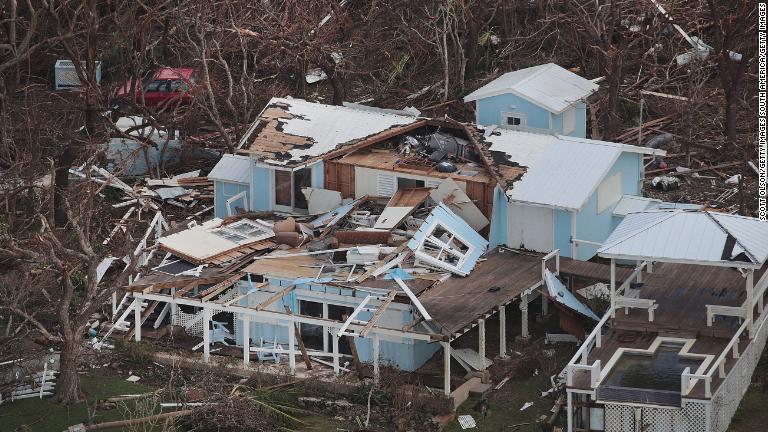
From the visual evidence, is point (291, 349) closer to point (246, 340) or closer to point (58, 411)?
point (246, 340)

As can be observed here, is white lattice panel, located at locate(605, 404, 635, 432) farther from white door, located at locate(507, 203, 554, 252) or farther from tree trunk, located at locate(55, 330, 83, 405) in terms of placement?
tree trunk, located at locate(55, 330, 83, 405)

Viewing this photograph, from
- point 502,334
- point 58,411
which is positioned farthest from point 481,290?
point 58,411

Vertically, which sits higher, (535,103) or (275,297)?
(535,103)

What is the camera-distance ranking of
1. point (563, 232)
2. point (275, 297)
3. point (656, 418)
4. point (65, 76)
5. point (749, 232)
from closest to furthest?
point (656, 418) → point (749, 232) → point (275, 297) → point (563, 232) → point (65, 76)

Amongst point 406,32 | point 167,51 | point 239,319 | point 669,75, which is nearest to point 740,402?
point 239,319

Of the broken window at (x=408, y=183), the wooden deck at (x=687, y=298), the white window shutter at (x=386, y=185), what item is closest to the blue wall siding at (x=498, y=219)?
the broken window at (x=408, y=183)

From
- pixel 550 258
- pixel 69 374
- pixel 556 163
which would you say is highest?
pixel 556 163
